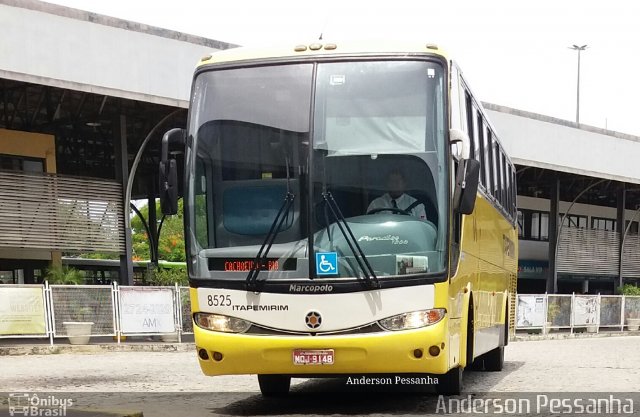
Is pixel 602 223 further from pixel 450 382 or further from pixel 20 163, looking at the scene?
pixel 450 382

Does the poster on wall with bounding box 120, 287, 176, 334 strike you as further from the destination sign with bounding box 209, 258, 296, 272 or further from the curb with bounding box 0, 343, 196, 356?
the destination sign with bounding box 209, 258, 296, 272

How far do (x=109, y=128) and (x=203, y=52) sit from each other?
7.64 m

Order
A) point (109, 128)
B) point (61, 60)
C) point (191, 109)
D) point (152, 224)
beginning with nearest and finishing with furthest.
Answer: point (191, 109) < point (61, 60) < point (109, 128) < point (152, 224)

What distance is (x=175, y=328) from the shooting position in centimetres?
2316

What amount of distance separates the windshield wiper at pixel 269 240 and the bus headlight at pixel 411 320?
1214mm

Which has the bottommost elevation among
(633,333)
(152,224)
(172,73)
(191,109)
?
(633,333)

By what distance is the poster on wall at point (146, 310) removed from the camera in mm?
22422

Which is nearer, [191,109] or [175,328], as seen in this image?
[191,109]

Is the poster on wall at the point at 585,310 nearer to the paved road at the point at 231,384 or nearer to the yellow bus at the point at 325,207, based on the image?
the paved road at the point at 231,384

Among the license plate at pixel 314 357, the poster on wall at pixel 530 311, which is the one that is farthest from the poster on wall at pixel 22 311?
→ the poster on wall at pixel 530 311

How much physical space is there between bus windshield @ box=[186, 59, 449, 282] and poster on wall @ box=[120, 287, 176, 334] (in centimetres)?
1322

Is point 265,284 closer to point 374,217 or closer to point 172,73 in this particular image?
point 374,217

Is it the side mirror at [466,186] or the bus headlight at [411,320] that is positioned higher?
the side mirror at [466,186]

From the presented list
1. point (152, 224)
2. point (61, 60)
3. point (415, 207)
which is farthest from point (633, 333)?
point (415, 207)
